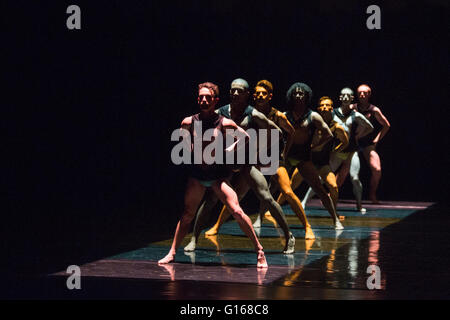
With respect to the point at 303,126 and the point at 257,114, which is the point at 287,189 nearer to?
the point at 303,126

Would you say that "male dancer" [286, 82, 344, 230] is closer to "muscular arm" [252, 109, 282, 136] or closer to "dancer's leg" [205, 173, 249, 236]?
"dancer's leg" [205, 173, 249, 236]

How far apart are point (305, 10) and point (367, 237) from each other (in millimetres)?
10073

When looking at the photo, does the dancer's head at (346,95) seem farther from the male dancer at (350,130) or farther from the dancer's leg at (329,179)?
the dancer's leg at (329,179)

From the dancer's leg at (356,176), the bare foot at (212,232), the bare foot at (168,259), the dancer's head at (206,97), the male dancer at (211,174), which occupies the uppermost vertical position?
the dancer's head at (206,97)

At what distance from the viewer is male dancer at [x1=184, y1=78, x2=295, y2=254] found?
1052 centimetres

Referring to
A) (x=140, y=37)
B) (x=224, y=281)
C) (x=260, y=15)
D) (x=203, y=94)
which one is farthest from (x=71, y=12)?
(x=224, y=281)

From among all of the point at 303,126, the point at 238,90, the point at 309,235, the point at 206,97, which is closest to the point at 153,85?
the point at 303,126

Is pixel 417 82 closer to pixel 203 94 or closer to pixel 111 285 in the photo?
pixel 203 94

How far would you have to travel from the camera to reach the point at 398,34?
21.8m

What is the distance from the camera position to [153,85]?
63.9ft

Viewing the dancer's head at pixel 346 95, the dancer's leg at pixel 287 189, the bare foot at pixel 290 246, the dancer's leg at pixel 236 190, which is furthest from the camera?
the dancer's head at pixel 346 95

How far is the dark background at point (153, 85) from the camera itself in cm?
1584

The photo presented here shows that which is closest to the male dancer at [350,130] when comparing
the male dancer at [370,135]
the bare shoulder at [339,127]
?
the bare shoulder at [339,127]

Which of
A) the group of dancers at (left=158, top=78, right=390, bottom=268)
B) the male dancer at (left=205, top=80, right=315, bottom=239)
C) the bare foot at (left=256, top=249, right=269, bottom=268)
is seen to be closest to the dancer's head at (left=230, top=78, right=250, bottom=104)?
the group of dancers at (left=158, top=78, right=390, bottom=268)
